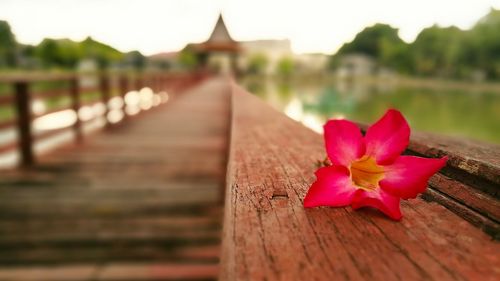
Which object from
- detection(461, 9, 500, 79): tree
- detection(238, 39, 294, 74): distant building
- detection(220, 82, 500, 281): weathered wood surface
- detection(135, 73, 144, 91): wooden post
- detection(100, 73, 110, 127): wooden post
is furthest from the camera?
detection(238, 39, 294, 74): distant building

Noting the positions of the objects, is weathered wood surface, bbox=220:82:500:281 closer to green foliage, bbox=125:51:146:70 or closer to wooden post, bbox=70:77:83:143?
wooden post, bbox=70:77:83:143

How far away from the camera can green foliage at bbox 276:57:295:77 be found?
77.6m

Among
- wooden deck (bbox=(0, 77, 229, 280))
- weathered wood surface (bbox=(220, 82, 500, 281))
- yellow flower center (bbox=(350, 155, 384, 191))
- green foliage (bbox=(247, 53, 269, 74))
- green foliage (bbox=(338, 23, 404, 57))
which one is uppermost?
green foliage (bbox=(338, 23, 404, 57))

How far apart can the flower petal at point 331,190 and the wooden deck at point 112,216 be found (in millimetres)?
2260

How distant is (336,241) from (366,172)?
0.22 m

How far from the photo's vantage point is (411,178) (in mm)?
572

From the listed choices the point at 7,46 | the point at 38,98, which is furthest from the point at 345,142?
the point at 7,46

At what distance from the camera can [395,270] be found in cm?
38

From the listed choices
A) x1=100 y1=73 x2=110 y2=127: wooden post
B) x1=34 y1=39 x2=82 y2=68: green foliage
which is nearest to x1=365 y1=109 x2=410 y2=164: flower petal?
x1=100 y1=73 x2=110 y2=127: wooden post

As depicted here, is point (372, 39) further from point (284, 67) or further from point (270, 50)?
point (270, 50)

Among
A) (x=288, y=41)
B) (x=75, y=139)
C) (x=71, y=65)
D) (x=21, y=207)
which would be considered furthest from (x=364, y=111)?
(x=288, y=41)

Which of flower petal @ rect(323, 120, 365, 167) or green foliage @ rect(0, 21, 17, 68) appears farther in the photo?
green foliage @ rect(0, 21, 17, 68)

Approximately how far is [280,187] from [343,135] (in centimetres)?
13

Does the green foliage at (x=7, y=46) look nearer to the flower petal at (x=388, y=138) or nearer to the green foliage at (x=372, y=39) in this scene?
the flower petal at (x=388, y=138)
